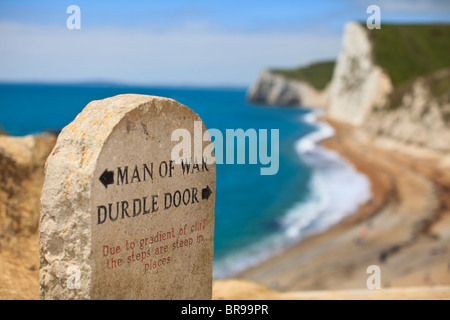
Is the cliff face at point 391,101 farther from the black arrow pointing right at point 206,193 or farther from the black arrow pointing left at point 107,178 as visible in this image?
the black arrow pointing left at point 107,178

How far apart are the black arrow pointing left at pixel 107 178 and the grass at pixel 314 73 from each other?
125m

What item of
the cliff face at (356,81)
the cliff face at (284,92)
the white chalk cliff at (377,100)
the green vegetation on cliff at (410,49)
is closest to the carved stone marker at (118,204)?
the white chalk cliff at (377,100)

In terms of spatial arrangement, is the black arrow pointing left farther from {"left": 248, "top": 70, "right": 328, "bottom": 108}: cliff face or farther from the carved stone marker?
{"left": 248, "top": 70, "right": 328, "bottom": 108}: cliff face

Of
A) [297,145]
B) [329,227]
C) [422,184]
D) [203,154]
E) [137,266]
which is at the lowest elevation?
[137,266]

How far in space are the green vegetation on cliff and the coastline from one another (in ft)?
120

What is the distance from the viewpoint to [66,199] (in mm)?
4957

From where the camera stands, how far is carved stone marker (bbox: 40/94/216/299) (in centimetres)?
496

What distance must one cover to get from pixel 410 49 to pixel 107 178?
7796 centimetres

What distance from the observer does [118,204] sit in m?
5.16

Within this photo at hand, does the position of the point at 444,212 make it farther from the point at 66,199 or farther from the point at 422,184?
the point at 66,199

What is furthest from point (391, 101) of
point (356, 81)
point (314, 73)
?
point (314, 73)

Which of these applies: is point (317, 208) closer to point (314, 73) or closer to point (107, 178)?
point (107, 178)

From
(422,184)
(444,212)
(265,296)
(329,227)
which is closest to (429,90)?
(422,184)
